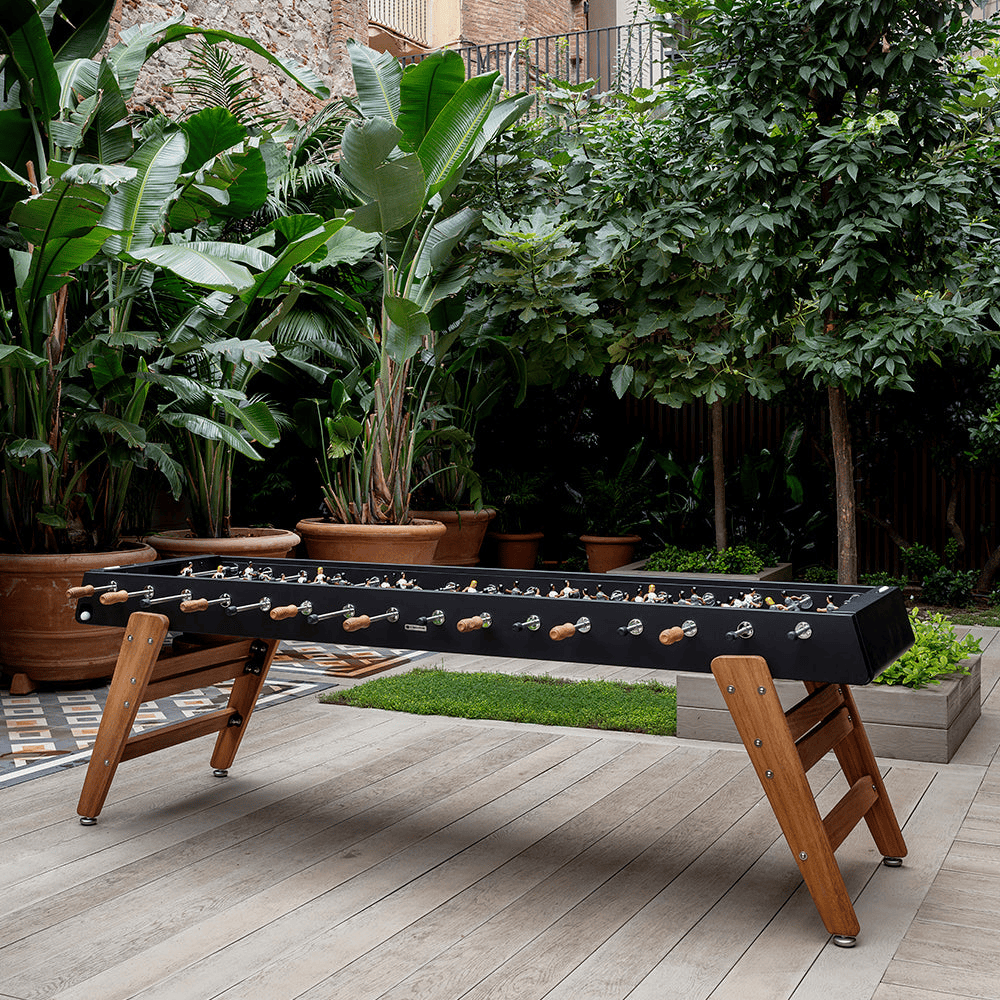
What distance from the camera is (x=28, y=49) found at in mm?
4203

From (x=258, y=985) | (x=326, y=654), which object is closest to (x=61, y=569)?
(x=326, y=654)

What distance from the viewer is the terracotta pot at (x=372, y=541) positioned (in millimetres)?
5863

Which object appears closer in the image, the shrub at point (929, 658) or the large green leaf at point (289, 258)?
the shrub at point (929, 658)

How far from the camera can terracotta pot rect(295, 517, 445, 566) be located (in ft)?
19.2

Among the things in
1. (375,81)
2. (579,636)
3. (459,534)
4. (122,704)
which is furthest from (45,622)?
(375,81)

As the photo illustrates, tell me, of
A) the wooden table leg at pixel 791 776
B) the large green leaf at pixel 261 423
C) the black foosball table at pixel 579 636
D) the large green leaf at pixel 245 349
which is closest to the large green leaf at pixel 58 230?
the large green leaf at pixel 245 349

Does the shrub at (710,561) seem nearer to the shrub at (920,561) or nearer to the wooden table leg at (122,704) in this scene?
the shrub at (920,561)

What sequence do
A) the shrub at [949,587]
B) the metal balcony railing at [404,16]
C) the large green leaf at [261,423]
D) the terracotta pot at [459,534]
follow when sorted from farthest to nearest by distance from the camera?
the metal balcony railing at [404,16]
the terracotta pot at [459,534]
the shrub at [949,587]
the large green leaf at [261,423]

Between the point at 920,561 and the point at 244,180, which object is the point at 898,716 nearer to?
the point at 244,180

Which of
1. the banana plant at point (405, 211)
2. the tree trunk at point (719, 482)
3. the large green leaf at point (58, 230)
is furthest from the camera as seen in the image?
the tree trunk at point (719, 482)

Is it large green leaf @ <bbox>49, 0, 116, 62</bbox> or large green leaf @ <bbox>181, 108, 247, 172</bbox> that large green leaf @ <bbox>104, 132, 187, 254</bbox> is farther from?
large green leaf @ <bbox>49, 0, 116, 62</bbox>

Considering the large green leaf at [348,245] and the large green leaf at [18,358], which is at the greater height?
the large green leaf at [348,245]

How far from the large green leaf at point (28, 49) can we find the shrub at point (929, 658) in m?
3.96

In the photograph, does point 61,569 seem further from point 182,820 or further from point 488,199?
point 488,199
